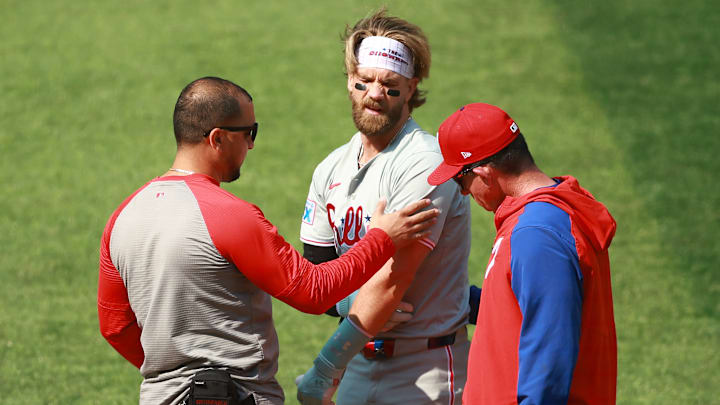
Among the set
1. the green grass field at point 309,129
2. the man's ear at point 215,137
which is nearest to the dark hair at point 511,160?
the man's ear at point 215,137

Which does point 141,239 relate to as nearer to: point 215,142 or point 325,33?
point 215,142

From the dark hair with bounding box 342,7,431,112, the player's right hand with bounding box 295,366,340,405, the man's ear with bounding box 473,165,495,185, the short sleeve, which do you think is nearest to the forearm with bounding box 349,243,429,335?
the short sleeve

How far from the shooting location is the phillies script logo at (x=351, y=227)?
4.30 m

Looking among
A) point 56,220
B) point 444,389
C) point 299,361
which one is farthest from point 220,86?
point 56,220

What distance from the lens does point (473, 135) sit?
3330 millimetres

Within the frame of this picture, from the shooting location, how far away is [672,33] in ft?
45.2

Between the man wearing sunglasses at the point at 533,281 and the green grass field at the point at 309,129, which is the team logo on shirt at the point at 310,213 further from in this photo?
the green grass field at the point at 309,129

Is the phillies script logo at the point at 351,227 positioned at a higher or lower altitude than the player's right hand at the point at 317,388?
higher

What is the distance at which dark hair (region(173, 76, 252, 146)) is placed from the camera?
12.1 ft

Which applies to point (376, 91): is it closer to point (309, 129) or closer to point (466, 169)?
point (466, 169)

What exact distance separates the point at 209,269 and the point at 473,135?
122 cm

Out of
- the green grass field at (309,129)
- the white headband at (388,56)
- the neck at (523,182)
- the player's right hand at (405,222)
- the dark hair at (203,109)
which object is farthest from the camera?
the green grass field at (309,129)

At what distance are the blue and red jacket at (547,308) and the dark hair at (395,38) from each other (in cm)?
145

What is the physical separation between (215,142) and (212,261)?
0.58 meters
